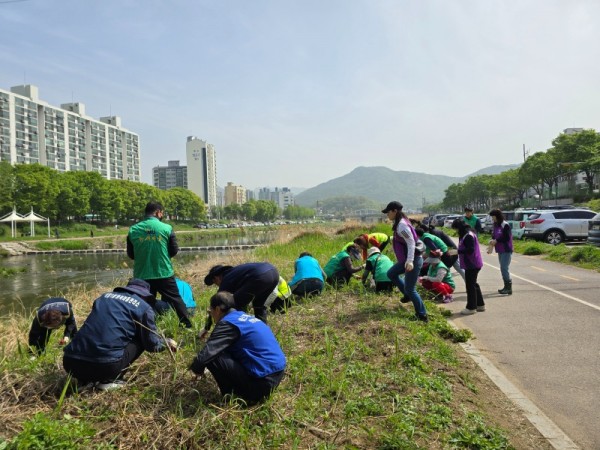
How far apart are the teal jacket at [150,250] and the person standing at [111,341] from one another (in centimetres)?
172

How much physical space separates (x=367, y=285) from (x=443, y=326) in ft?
7.77

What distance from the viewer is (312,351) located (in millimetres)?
4664

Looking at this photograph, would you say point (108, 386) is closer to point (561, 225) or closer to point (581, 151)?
point (561, 225)

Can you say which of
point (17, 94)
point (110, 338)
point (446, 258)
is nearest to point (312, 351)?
point (110, 338)

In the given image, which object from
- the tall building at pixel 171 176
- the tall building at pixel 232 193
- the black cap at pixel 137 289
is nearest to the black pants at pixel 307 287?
the black cap at pixel 137 289

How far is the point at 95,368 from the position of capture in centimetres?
360

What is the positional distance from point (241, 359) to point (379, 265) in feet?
15.6

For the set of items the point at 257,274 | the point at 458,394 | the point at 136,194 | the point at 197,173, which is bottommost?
the point at 458,394

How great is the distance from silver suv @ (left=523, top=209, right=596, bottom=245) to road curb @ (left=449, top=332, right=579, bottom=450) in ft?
52.3

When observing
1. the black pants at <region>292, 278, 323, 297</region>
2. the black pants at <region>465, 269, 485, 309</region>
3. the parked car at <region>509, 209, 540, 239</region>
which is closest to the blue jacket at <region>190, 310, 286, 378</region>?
the black pants at <region>292, 278, 323, 297</region>

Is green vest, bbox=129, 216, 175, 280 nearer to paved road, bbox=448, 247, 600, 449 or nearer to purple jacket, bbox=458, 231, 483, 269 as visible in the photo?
paved road, bbox=448, 247, 600, 449

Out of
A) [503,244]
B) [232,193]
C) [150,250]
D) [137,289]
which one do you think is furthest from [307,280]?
[232,193]

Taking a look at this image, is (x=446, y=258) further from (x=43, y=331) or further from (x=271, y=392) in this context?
(x=43, y=331)

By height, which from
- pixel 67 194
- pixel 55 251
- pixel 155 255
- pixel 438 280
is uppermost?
pixel 67 194
